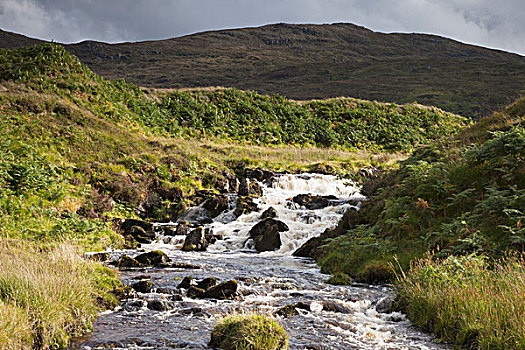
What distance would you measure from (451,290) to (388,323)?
4.51 ft

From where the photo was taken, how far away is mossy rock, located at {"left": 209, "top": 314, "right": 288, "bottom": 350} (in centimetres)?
593

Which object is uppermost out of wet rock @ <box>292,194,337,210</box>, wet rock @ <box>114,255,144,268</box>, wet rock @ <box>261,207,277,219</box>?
wet rock @ <box>292,194,337,210</box>

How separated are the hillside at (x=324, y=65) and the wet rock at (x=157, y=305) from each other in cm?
7702

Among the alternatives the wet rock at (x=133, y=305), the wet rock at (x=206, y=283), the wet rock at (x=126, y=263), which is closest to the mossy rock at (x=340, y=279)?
the wet rock at (x=206, y=283)

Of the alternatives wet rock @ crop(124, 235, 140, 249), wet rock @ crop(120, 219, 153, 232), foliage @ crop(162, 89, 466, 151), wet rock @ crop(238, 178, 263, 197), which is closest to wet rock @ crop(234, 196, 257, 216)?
wet rock @ crop(238, 178, 263, 197)

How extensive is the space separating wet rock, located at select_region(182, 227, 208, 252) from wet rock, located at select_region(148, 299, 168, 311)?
7348 millimetres

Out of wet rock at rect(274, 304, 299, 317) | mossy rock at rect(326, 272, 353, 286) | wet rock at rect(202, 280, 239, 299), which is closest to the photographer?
wet rock at rect(274, 304, 299, 317)

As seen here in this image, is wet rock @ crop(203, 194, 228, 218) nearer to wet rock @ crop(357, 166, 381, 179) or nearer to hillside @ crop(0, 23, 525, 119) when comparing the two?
wet rock @ crop(357, 166, 381, 179)

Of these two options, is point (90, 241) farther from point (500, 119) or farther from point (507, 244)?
point (500, 119)

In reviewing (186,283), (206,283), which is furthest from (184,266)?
(206,283)

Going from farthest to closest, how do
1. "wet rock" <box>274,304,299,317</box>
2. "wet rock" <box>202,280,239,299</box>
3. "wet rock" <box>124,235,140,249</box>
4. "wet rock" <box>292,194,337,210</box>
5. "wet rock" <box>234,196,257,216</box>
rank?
"wet rock" <box>292,194,337,210</box> → "wet rock" <box>234,196,257,216</box> → "wet rock" <box>124,235,140,249</box> → "wet rock" <box>202,280,239,299</box> → "wet rock" <box>274,304,299,317</box>

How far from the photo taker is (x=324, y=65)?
5074 inches

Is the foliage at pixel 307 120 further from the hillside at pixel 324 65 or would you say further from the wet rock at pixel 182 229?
the hillside at pixel 324 65

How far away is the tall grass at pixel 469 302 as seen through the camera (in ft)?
18.2
